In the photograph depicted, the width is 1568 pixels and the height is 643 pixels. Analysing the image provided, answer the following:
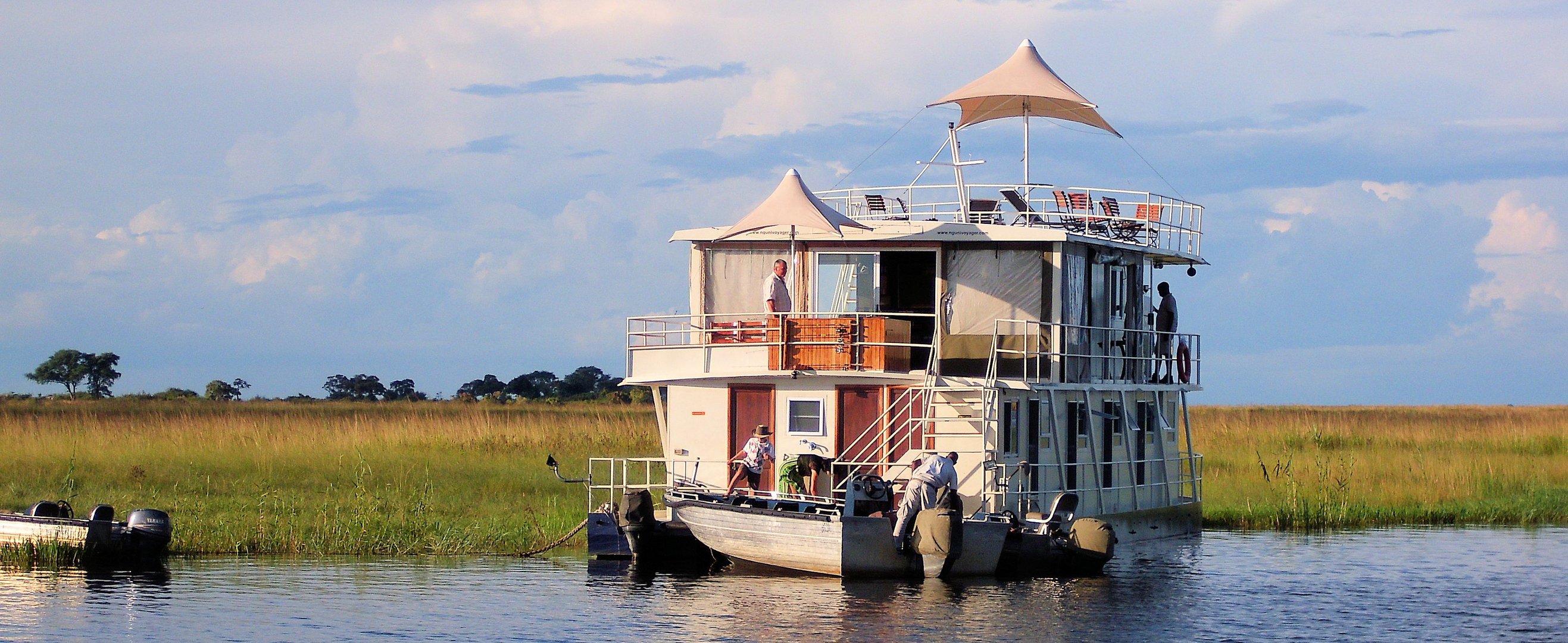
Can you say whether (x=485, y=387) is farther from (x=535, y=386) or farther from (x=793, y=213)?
(x=793, y=213)

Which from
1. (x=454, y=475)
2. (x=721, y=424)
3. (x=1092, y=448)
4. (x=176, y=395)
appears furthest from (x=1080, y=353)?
(x=176, y=395)

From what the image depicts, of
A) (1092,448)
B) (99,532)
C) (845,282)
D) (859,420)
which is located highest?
(845,282)

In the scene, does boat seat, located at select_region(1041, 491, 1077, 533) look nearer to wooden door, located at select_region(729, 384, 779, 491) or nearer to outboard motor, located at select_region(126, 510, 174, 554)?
wooden door, located at select_region(729, 384, 779, 491)

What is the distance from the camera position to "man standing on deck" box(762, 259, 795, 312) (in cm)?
2683

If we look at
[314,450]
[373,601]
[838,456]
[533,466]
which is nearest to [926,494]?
[838,456]

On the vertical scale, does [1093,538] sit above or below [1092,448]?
below

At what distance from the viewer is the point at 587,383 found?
298 feet

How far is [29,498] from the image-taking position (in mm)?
31000

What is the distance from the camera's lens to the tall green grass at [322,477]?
91.6 feet

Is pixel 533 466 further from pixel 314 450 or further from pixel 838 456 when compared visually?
pixel 838 456

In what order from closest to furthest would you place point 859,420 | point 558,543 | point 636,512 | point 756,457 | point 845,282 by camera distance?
1. point 636,512
2. point 756,457
3. point 859,420
4. point 558,543
5. point 845,282

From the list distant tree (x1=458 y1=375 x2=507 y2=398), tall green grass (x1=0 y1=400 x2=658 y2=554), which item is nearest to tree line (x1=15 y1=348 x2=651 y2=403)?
distant tree (x1=458 y1=375 x2=507 y2=398)

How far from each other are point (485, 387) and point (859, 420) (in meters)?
64.0

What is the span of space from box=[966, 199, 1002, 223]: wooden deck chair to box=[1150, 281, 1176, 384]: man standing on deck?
14.3ft
